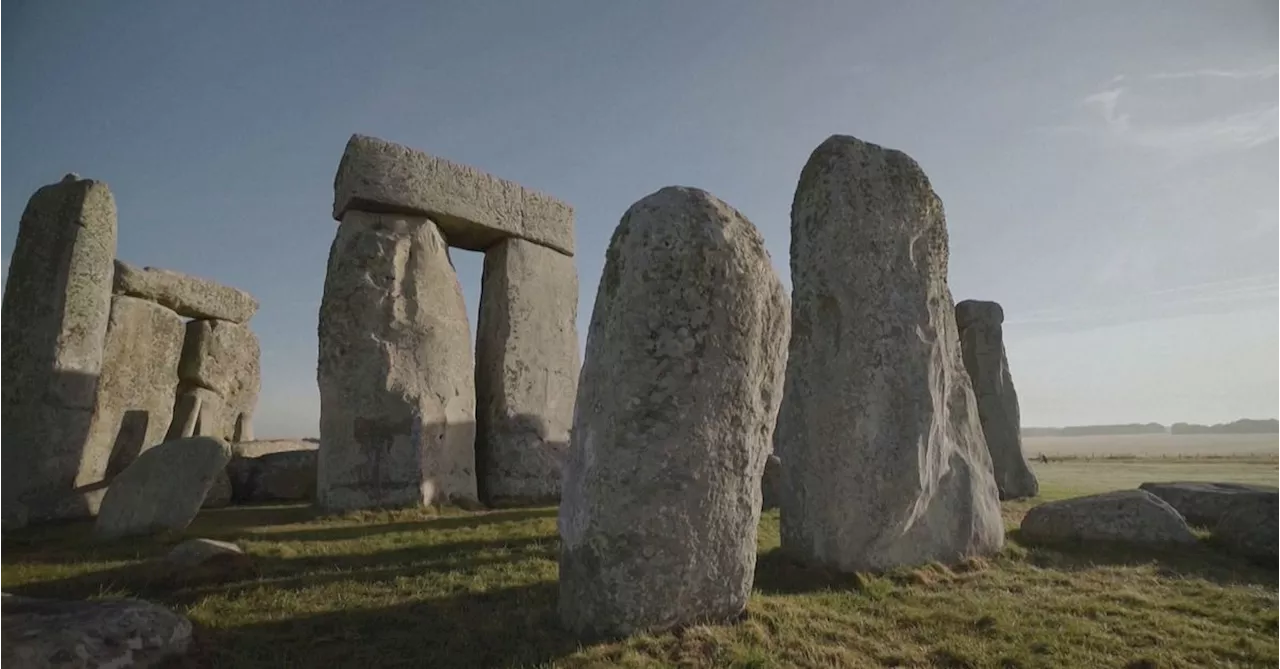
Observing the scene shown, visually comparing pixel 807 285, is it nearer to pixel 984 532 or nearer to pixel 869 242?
pixel 869 242

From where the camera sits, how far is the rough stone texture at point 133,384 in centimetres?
984

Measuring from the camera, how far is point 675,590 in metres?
3.78

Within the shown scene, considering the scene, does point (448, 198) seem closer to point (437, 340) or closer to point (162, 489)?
point (437, 340)

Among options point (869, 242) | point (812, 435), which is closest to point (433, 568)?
point (812, 435)

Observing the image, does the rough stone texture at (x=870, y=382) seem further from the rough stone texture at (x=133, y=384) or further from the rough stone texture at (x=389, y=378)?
the rough stone texture at (x=133, y=384)

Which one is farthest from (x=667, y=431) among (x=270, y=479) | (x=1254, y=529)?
(x=270, y=479)

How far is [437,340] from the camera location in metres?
8.98

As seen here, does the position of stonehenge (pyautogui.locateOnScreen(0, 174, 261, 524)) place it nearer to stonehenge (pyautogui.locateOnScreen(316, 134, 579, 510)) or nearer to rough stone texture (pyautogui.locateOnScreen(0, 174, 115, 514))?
rough stone texture (pyautogui.locateOnScreen(0, 174, 115, 514))

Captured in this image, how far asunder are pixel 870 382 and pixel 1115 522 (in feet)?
11.7

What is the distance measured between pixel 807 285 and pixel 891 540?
2.10m

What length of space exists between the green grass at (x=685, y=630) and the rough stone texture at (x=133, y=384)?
3387 mm

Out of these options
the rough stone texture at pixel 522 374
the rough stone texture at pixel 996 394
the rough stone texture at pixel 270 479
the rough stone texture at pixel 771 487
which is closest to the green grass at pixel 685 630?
the rough stone texture at pixel 771 487

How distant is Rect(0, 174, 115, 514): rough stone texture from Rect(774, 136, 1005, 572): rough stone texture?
8166 mm

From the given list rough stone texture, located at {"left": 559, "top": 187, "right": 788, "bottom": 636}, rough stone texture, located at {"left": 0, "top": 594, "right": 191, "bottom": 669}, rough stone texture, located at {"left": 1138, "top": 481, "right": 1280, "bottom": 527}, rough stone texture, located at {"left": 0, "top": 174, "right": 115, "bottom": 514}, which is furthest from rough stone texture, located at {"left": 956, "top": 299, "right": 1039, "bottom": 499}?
rough stone texture, located at {"left": 0, "top": 174, "right": 115, "bottom": 514}
